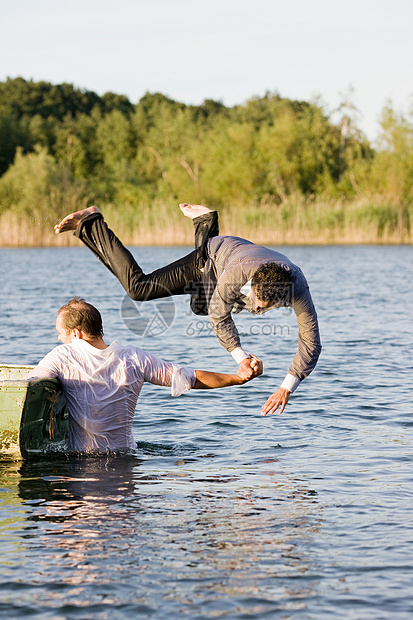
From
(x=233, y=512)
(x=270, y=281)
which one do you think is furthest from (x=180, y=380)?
(x=270, y=281)

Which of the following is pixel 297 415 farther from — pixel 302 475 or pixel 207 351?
pixel 207 351

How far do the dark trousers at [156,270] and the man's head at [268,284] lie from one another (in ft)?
3.75

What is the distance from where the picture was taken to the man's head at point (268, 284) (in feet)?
19.6

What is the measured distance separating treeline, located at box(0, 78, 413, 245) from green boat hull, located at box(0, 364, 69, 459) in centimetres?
2057

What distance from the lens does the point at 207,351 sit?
49.1 ft

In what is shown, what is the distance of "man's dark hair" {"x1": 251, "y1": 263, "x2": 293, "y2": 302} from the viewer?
19.6ft

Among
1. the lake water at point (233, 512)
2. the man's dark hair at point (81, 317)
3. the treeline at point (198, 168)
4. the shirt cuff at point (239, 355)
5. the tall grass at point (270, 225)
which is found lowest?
the lake water at point (233, 512)

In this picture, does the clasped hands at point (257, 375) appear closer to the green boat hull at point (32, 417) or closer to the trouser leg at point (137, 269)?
the trouser leg at point (137, 269)

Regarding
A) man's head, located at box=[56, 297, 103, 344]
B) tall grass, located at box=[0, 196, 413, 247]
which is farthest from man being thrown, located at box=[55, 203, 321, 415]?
tall grass, located at box=[0, 196, 413, 247]

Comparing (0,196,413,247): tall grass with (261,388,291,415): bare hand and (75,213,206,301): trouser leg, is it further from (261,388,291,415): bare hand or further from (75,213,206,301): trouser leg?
(261,388,291,415): bare hand

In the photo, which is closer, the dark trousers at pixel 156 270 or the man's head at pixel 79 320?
the man's head at pixel 79 320

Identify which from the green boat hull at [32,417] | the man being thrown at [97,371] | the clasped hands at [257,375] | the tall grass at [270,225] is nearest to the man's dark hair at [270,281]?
the clasped hands at [257,375]

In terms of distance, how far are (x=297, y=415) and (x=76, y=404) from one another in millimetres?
3642

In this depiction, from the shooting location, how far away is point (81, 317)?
6.74 meters
